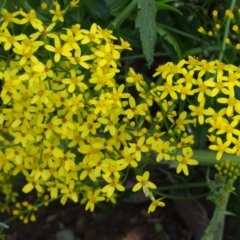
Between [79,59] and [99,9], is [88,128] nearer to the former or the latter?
[79,59]

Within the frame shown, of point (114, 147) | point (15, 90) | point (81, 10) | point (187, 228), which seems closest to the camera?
point (15, 90)

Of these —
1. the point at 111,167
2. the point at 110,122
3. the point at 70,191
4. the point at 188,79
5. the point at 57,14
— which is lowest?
the point at 70,191

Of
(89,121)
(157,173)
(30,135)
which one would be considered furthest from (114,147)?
(157,173)

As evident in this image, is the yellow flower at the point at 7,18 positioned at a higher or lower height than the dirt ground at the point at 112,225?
higher

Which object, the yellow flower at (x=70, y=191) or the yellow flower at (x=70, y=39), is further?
the yellow flower at (x=70, y=191)

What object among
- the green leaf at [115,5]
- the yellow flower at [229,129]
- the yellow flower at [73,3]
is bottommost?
the yellow flower at [229,129]

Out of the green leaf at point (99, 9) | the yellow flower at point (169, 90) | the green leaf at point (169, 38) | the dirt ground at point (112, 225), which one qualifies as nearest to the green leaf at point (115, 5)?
the green leaf at point (99, 9)

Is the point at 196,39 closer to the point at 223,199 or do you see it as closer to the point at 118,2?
the point at 118,2

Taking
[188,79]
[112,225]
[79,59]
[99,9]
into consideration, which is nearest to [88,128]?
[79,59]

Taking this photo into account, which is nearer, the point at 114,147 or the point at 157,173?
the point at 114,147

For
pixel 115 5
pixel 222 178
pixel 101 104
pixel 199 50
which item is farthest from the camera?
pixel 199 50

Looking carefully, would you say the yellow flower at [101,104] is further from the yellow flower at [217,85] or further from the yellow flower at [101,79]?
the yellow flower at [217,85]
